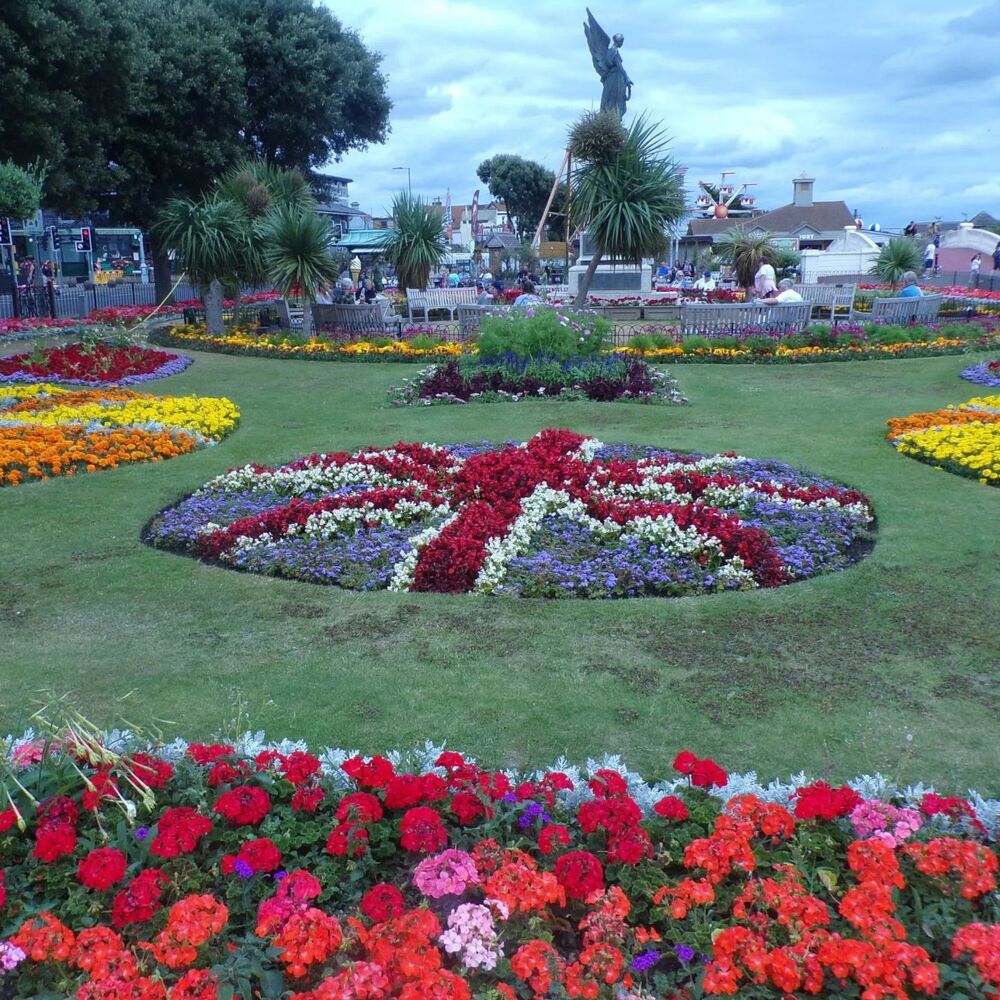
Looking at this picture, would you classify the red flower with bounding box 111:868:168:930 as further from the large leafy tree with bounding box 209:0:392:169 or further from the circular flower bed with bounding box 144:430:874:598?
the large leafy tree with bounding box 209:0:392:169

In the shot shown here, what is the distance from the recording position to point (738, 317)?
1642 centimetres

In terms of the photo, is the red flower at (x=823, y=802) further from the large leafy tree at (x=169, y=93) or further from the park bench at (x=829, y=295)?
the large leafy tree at (x=169, y=93)

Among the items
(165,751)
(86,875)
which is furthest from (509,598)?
(86,875)

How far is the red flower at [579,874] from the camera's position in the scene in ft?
8.04

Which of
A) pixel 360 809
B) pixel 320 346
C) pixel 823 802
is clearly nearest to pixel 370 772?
pixel 360 809

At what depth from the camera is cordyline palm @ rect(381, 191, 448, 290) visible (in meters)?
19.4

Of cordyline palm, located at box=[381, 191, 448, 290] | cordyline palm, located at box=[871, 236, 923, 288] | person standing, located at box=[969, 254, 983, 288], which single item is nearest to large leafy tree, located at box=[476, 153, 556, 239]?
person standing, located at box=[969, 254, 983, 288]

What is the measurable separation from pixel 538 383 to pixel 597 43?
1341 centimetres

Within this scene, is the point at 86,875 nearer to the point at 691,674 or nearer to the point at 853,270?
the point at 691,674

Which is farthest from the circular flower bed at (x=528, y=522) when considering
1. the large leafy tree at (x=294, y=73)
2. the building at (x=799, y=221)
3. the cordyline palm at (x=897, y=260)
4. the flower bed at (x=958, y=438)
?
the building at (x=799, y=221)

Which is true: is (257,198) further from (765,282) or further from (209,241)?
(765,282)

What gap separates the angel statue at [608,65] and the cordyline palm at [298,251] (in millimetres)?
7908

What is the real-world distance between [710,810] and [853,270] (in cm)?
3342

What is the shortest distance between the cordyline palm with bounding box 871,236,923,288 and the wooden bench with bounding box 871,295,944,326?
6.33 m
